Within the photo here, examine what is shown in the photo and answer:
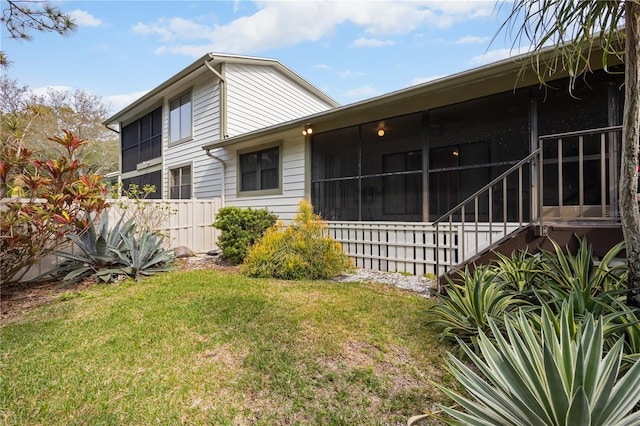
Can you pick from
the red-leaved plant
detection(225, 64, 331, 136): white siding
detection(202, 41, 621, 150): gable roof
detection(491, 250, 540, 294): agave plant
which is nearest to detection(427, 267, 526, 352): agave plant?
detection(491, 250, 540, 294): agave plant

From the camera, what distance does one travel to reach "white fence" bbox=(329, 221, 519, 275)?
5.12 metres

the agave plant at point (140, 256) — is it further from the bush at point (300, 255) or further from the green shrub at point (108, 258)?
the bush at point (300, 255)

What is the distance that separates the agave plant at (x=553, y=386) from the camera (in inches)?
48.2

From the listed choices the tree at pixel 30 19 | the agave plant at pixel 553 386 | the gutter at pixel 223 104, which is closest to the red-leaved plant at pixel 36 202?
the tree at pixel 30 19

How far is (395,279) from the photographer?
17.9ft

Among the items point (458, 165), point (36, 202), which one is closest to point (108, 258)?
point (36, 202)

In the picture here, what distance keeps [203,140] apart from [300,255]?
667cm

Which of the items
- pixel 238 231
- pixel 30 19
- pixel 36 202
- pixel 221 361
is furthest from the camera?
pixel 238 231

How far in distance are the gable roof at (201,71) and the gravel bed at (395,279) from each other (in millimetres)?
7880

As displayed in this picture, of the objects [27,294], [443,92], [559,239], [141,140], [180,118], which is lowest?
[27,294]

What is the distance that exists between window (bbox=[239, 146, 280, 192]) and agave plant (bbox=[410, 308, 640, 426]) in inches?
278

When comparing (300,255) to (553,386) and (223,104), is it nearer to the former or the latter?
(553,386)

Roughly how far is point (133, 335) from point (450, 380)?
2926 mm

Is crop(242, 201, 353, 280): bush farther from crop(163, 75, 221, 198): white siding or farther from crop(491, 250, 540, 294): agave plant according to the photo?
crop(163, 75, 221, 198): white siding
